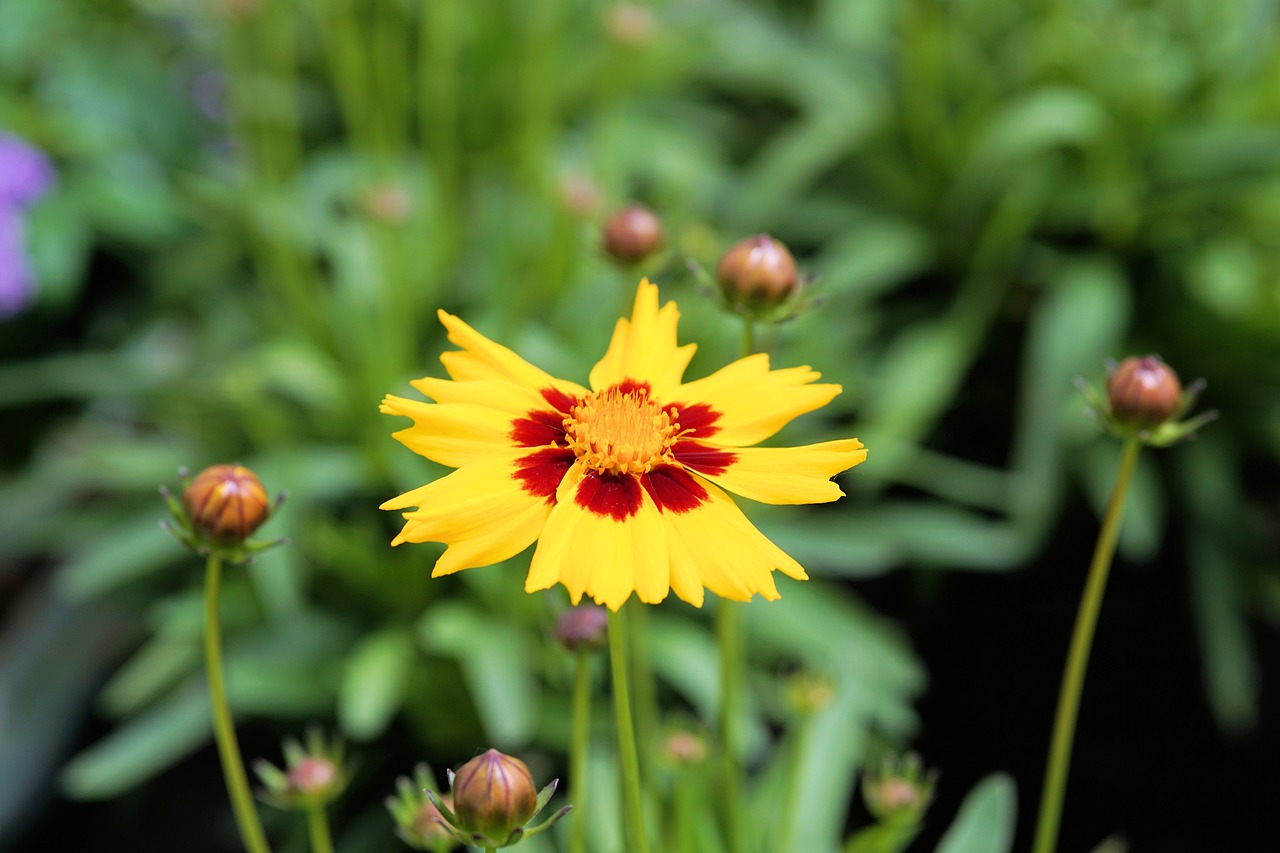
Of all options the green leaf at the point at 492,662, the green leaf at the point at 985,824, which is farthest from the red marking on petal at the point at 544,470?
the green leaf at the point at 492,662

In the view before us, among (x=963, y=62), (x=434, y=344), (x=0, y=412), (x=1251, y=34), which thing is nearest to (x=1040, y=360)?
(x=963, y=62)

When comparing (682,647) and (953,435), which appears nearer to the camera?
(682,647)

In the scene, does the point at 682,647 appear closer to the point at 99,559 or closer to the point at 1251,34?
the point at 99,559

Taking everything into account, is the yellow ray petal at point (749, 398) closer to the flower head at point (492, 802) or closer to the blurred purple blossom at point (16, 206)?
the flower head at point (492, 802)

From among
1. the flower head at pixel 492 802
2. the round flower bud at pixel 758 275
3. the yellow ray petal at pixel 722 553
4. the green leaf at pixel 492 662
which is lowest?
the flower head at pixel 492 802

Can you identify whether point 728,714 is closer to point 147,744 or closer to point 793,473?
point 793,473

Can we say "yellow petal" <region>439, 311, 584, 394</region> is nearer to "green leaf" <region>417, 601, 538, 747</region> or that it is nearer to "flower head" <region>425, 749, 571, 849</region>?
"flower head" <region>425, 749, 571, 849</region>

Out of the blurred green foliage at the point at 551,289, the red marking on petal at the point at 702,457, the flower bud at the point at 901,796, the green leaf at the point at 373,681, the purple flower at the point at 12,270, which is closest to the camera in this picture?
the red marking on petal at the point at 702,457
